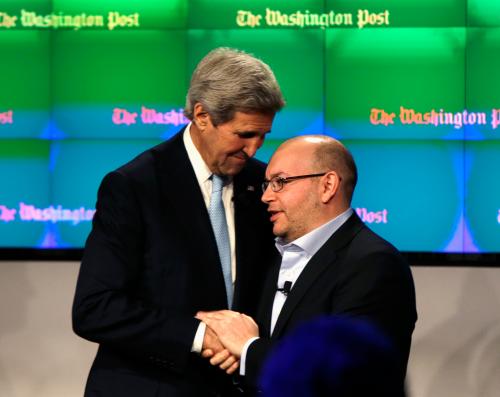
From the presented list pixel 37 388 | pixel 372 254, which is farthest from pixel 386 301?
pixel 37 388

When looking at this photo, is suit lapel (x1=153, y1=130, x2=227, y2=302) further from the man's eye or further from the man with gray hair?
the man's eye

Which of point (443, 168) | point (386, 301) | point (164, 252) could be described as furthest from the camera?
point (443, 168)

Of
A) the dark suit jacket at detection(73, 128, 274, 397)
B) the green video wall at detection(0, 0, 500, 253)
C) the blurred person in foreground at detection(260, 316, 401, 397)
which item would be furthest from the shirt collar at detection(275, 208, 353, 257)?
the green video wall at detection(0, 0, 500, 253)

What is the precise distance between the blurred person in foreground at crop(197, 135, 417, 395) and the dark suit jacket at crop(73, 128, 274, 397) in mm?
91

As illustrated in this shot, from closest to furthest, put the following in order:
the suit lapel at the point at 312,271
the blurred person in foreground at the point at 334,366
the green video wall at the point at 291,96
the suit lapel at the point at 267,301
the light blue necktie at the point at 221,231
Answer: the blurred person in foreground at the point at 334,366, the suit lapel at the point at 312,271, the suit lapel at the point at 267,301, the light blue necktie at the point at 221,231, the green video wall at the point at 291,96

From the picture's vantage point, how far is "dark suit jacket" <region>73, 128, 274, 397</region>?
242 centimetres

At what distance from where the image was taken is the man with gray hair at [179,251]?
242 cm

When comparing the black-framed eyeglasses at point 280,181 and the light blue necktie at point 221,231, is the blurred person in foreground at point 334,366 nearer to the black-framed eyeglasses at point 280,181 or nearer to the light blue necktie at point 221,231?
the black-framed eyeglasses at point 280,181

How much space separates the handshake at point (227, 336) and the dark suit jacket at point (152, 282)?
0.14ft

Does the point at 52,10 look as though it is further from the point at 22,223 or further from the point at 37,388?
the point at 37,388

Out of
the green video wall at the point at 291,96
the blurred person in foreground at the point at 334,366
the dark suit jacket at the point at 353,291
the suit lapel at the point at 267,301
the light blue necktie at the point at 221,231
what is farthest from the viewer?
the green video wall at the point at 291,96

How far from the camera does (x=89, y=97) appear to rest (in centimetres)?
410

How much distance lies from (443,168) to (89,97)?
155cm

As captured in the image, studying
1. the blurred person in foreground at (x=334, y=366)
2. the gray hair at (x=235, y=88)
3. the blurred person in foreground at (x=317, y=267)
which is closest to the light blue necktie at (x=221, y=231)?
the blurred person in foreground at (x=317, y=267)
